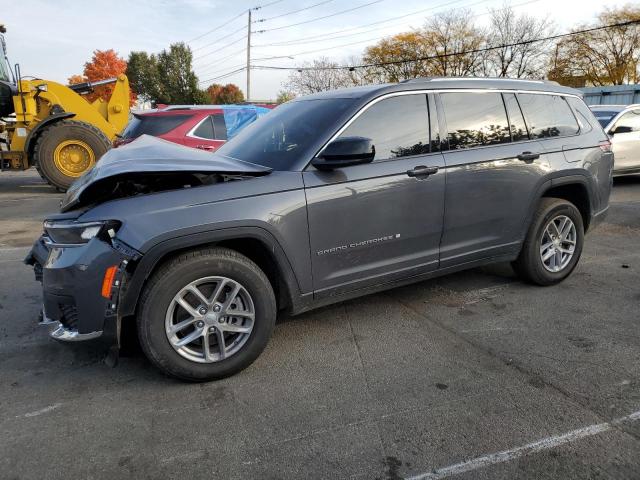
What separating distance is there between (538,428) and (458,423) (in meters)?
0.40

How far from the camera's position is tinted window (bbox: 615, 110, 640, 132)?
34.4 feet

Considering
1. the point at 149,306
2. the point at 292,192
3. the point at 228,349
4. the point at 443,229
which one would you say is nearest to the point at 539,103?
the point at 443,229

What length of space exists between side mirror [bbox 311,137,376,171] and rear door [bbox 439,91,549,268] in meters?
0.87

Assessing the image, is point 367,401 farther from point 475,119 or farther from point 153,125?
point 153,125

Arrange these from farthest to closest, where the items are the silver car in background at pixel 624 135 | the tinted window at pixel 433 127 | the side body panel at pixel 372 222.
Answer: the silver car in background at pixel 624 135 → the tinted window at pixel 433 127 → the side body panel at pixel 372 222

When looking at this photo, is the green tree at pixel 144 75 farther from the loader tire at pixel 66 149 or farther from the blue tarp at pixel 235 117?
the blue tarp at pixel 235 117

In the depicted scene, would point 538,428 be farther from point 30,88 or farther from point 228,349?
point 30,88

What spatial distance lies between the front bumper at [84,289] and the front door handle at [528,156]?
3.20 m

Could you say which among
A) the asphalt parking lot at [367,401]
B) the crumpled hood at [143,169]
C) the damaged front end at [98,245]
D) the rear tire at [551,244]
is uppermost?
the crumpled hood at [143,169]

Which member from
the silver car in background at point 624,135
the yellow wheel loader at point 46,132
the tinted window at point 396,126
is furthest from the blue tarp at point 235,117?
the silver car in background at point 624,135

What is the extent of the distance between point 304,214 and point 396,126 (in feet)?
3.47

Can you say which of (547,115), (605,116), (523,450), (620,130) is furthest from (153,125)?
(605,116)

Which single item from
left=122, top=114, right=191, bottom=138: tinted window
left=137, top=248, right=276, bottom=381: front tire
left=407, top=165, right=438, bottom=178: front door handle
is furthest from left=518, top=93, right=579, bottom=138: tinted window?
left=122, top=114, right=191, bottom=138: tinted window

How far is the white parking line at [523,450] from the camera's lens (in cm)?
224
